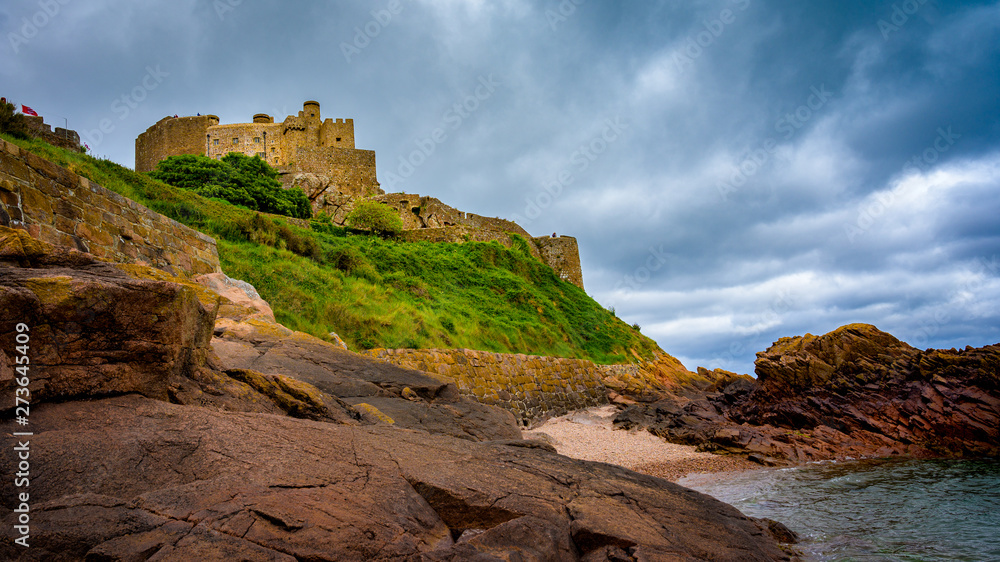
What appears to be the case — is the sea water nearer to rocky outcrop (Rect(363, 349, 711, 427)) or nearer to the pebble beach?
the pebble beach

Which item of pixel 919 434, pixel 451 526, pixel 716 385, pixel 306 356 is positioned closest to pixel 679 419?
pixel 919 434

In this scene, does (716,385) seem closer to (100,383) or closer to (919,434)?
(919,434)

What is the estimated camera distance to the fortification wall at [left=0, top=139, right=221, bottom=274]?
6.40 meters

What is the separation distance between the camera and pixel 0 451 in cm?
267

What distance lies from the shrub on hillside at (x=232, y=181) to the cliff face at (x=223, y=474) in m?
26.2

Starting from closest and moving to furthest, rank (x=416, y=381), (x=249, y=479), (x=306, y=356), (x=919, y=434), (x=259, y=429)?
(x=249, y=479) < (x=259, y=429) < (x=306, y=356) < (x=416, y=381) < (x=919, y=434)

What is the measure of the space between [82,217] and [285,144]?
46.4 metres

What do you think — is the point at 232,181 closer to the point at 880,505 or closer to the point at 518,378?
the point at 518,378

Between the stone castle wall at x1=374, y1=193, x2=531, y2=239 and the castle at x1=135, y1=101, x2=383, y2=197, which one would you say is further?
the castle at x1=135, y1=101, x2=383, y2=197

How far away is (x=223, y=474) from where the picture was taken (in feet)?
10.3

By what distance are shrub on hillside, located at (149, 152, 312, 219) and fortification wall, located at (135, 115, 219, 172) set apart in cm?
1821

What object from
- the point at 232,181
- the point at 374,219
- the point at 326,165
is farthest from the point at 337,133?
the point at 232,181

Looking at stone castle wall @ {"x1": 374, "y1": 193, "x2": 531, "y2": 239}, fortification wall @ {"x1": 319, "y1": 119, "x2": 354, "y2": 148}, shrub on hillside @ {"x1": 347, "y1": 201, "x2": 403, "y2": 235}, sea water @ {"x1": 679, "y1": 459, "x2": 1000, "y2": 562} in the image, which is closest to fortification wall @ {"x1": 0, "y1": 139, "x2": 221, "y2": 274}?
sea water @ {"x1": 679, "y1": 459, "x2": 1000, "y2": 562}

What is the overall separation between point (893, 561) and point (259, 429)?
733cm
